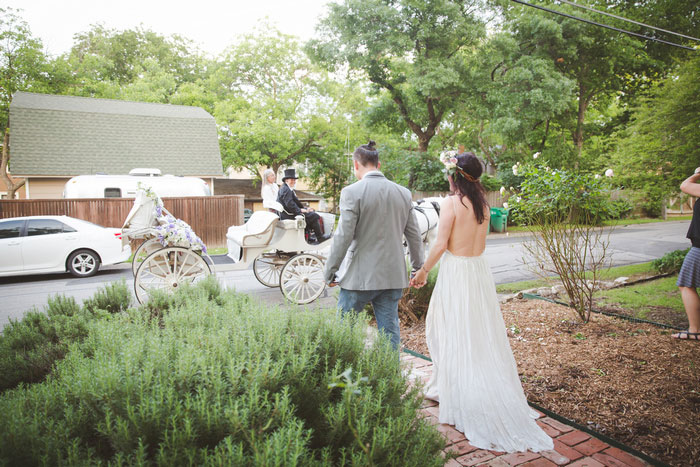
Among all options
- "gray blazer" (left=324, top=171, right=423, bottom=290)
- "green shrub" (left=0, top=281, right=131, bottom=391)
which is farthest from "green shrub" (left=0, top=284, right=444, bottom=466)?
"gray blazer" (left=324, top=171, right=423, bottom=290)

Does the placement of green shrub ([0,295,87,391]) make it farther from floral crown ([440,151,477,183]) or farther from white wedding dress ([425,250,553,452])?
floral crown ([440,151,477,183])

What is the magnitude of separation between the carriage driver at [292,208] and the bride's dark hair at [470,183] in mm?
4516

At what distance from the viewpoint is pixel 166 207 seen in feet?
52.0

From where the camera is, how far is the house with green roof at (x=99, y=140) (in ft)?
61.3

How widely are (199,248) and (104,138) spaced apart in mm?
17534

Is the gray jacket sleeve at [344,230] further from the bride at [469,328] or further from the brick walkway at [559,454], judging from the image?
the brick walkway at [559,454]

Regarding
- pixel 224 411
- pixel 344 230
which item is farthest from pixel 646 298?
pixel 224 411

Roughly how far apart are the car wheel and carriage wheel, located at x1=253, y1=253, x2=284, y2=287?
455 cm

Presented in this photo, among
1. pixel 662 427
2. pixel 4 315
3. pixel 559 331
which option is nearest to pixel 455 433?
pixel 662 427

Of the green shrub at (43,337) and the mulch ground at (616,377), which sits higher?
the green shrub at (43,337)

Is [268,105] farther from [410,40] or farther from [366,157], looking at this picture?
[366,157]

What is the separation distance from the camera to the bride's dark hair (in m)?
3.37

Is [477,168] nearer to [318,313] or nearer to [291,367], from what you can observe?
[318,313]

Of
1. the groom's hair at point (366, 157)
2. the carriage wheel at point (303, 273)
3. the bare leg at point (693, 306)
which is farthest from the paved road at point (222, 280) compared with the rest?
the bare leg at point (693, 306)
